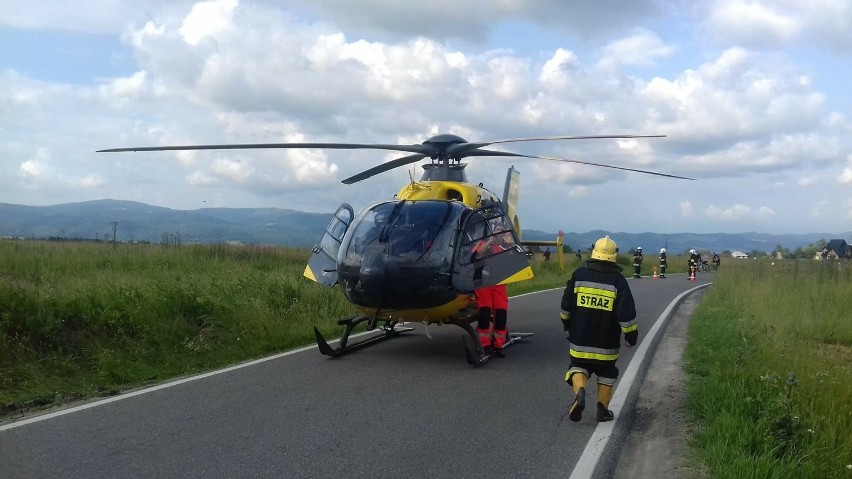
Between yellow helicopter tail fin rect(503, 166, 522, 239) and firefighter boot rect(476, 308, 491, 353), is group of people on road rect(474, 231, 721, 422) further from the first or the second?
yellow helicopter tail fin rect(503, 166, 522, 239)

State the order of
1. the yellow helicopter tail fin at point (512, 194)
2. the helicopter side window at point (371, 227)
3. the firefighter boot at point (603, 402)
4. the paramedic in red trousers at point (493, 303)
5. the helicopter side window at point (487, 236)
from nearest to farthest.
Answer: the firefighter boot at point (603, 402), the helicopter side window at point (371, 227), the helicopter side window at point (487, 236), the paramedic in red trousers at point (493, 303), the yellow helicopter tail fin at point (512, 194)

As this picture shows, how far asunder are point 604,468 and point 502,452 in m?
0.80

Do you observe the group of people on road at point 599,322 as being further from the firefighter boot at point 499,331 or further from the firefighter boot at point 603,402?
the firefighter boot at point 499,331

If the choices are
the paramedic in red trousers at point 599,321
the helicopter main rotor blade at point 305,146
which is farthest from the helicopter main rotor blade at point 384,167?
the paramedic in red trousers at point 599,321

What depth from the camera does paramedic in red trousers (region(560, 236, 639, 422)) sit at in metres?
6.54

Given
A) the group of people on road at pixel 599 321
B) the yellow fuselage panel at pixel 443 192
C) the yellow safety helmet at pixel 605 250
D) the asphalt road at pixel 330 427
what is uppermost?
the yellow fuselage panel at pixel 443 192

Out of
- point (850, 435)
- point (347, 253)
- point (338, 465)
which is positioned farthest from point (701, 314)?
point (338, 465)

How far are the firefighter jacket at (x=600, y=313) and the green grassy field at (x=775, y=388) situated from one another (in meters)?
1.03

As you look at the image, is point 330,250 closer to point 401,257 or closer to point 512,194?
point 401,257

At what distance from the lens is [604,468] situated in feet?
17.6

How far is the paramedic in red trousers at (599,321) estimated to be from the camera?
257 inches

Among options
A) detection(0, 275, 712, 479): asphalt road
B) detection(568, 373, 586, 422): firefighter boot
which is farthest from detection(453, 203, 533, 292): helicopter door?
detection(568, 373, 586, 422): firefighter boot

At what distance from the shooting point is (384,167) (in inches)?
484

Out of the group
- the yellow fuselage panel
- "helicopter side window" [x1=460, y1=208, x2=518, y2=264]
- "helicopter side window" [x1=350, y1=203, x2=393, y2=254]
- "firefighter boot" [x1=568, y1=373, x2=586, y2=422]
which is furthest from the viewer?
the yellow fuselage panel
